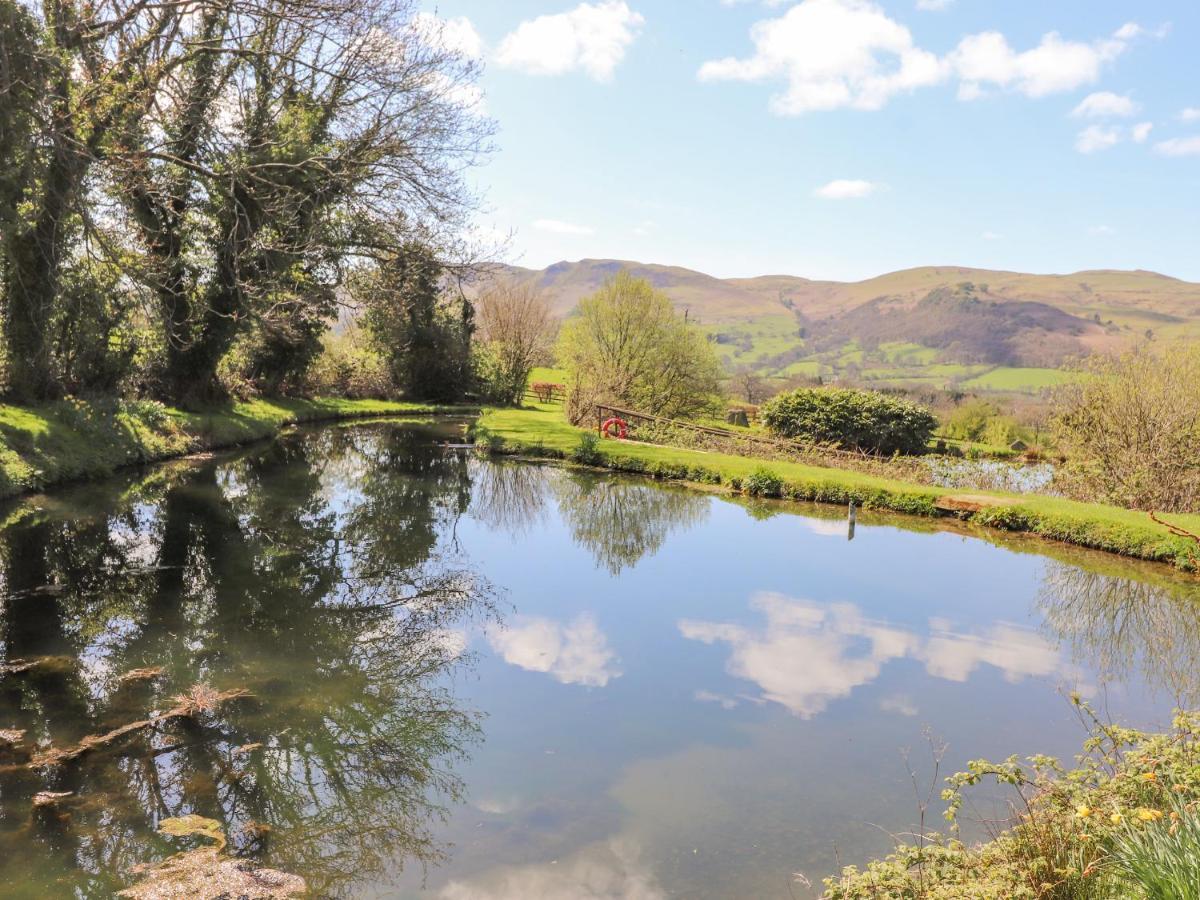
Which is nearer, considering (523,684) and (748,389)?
(523,684)

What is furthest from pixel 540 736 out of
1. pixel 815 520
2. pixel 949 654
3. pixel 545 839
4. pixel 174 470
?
pixel 174 470

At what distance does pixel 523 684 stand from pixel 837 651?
394cm

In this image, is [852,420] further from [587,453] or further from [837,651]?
[837,651]

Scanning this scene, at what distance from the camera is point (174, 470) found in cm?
1961

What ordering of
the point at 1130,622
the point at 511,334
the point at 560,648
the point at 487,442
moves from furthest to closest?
the point at 511,334 < the point at 487,442 < the point at 1130,622 < the point at 560,648

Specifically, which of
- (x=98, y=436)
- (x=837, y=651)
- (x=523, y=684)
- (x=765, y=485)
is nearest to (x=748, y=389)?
(x=765, y=485)

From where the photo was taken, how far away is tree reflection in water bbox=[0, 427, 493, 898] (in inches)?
202

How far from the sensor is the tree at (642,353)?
3375 centimetres

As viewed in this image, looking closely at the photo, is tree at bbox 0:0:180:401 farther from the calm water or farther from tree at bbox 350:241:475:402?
tree at bbox 350:241:475:402

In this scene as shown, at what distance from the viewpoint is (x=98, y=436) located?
18.4 metres

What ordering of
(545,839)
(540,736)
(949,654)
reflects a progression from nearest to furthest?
(545,839) → (540,736) → (949,654)

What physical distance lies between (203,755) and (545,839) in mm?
2811

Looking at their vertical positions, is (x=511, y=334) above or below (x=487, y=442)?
above

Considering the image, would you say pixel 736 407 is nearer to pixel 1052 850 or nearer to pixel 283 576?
pixel 283 576
